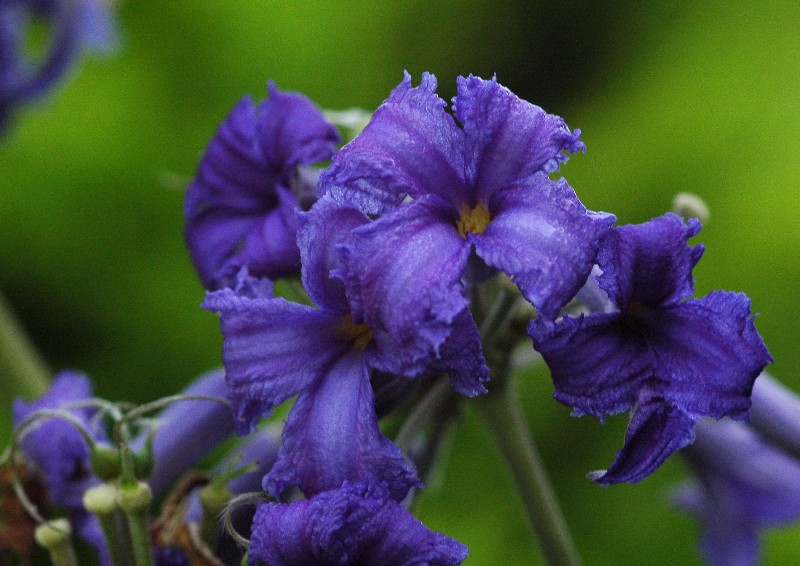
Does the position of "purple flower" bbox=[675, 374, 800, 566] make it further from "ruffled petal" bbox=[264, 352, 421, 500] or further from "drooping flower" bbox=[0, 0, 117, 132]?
"drooping flower" bbox=[0, 0, 117, 132]

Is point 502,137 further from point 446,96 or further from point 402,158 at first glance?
point 446,96

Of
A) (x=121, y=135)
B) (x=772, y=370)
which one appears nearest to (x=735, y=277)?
(x=772, y=370)

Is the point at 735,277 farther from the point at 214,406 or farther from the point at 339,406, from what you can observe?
the point at 339,406

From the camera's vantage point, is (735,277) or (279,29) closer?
(735,277)

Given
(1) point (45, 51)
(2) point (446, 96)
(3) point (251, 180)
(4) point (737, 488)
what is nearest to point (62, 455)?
(3) point (251, 180)

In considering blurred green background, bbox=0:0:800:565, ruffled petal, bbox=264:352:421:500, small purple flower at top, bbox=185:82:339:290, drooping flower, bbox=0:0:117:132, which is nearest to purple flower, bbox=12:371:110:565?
small purple flower at top, bbox=185:82:339:290

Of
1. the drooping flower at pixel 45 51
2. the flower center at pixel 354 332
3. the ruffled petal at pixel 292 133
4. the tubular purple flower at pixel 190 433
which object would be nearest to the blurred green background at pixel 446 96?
the drooping flower at pixel 45 51
